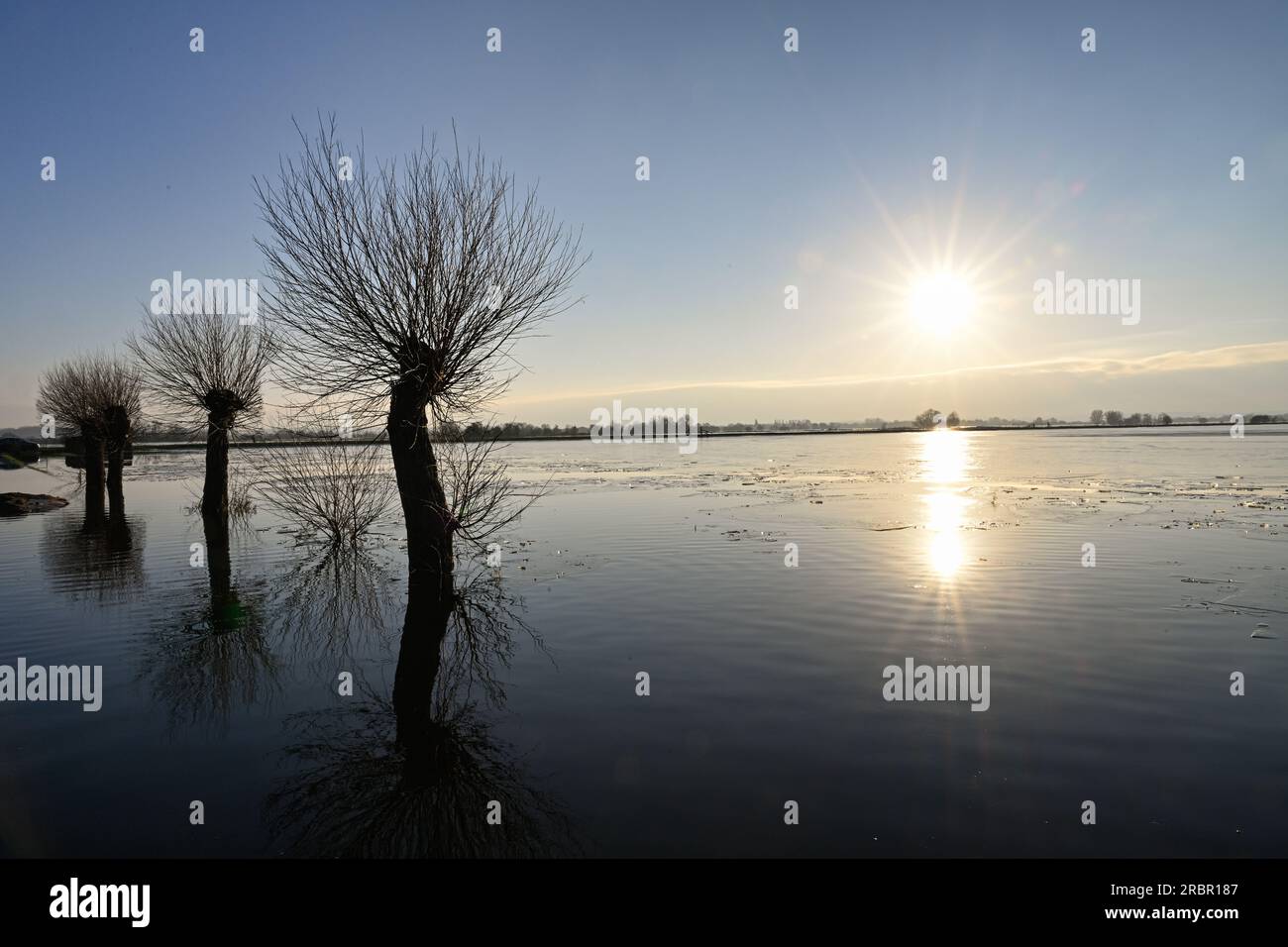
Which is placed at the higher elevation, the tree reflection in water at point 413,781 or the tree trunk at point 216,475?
the tree trunk at point 216,475

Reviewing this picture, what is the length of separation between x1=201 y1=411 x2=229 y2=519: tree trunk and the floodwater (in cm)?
1080

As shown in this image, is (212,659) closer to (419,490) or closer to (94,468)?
(419,490)

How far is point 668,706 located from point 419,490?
9866mm

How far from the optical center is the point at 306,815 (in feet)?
19.2

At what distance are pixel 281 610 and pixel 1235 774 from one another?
13.7 m

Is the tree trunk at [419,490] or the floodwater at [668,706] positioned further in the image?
the tree trunk at [419,490]

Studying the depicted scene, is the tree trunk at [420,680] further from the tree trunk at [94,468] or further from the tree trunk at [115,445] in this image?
the tree trunk at [94,468]

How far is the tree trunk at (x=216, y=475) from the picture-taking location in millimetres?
29047

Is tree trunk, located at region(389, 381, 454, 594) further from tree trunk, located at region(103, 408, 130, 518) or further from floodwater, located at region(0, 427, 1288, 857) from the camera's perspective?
tree trunk, located at region(103, 408, 130, 518)

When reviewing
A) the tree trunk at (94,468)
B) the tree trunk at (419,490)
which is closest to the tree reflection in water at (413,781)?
the tree trunk at (419,490)

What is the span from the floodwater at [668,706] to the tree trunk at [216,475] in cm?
1080

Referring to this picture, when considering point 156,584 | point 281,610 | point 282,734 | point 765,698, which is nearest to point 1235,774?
point 765,698

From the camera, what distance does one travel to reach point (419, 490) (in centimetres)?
1619

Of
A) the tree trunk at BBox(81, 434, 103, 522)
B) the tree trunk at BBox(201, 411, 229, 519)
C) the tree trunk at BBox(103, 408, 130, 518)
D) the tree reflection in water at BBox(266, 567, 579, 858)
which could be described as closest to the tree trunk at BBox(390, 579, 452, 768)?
the tree reflection in water at BBox(266, 567, 579, 858)
